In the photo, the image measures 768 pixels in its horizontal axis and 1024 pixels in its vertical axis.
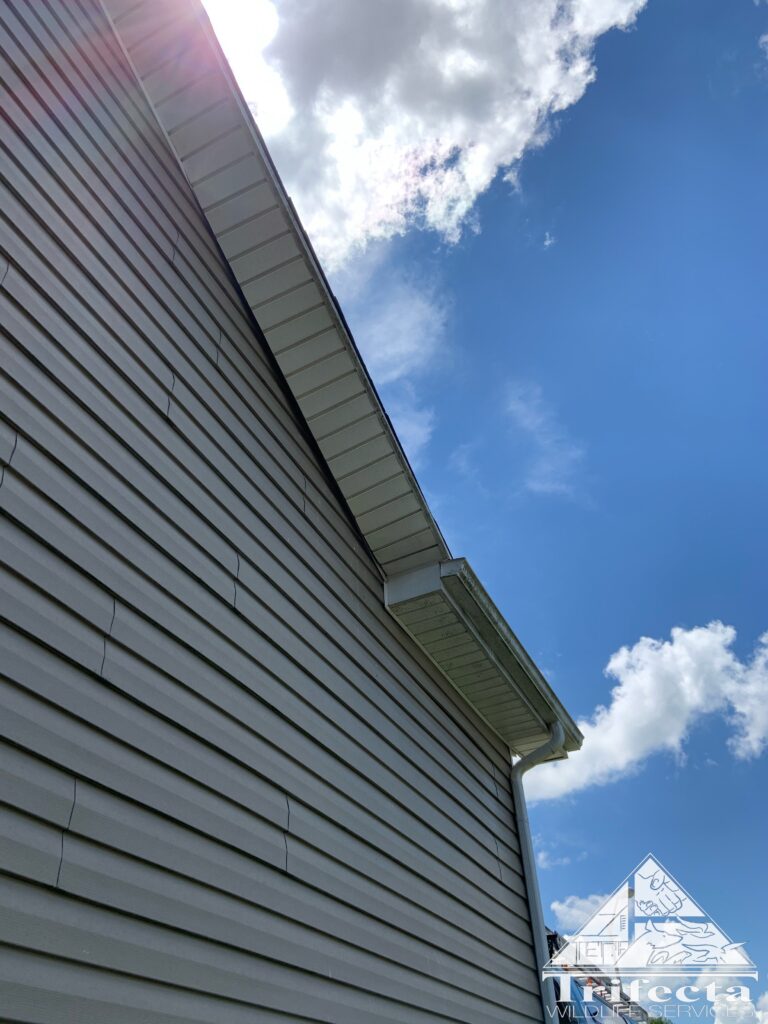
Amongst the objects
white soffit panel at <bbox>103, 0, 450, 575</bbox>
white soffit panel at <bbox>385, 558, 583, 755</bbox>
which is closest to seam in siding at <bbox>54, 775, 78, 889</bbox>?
white soffit panel at <bbox>103, 0, 450, 575</bbox>

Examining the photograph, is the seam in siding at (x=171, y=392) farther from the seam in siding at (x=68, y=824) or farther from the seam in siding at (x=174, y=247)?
the seam in siding at (x=68, y=824)

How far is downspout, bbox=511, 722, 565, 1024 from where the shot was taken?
532 cm

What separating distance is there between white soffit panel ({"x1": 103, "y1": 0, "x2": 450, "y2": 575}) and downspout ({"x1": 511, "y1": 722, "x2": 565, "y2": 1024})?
233 cm

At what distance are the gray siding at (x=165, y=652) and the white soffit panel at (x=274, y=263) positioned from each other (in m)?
0.12

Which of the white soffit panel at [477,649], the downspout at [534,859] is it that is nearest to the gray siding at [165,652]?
the white soffit panel at [477,649]

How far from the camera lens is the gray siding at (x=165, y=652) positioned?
6.46 feet

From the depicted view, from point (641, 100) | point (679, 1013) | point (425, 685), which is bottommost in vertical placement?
point (679, 1013)

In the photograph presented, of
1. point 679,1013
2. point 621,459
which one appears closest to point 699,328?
point 621,459

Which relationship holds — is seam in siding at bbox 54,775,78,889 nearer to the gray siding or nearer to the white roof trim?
the gray siding

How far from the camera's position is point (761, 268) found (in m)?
8.41

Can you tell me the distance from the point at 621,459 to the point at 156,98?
8921 mm

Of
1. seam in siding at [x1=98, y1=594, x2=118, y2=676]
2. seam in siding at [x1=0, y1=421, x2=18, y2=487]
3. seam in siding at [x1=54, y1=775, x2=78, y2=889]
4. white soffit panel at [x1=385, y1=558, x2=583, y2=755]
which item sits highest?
white soffit panel at [x1=385, y1=558, x2=583, y2=755]

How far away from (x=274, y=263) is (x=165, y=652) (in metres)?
2.14

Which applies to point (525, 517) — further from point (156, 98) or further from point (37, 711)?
point (37, 711)
